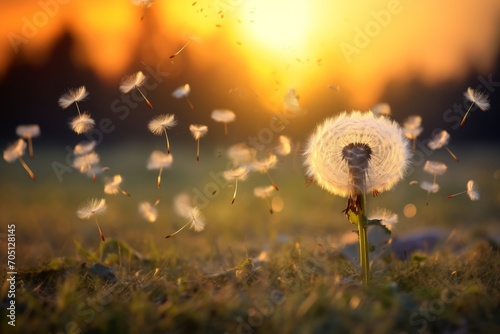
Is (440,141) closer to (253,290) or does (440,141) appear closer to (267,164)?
(267,164)

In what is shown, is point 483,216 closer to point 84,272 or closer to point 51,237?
point 51,237

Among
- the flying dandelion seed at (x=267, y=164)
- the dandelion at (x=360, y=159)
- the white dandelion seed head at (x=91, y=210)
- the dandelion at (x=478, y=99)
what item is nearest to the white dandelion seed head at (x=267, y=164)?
the flying dandelion seed at (x=267, y=164)

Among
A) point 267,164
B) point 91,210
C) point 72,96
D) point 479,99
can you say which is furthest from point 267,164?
point 479,99

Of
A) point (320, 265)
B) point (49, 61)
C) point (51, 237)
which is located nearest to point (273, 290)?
point (320, 265)

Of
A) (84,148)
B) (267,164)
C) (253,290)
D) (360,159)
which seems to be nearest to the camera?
(253,290)

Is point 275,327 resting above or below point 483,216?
below
